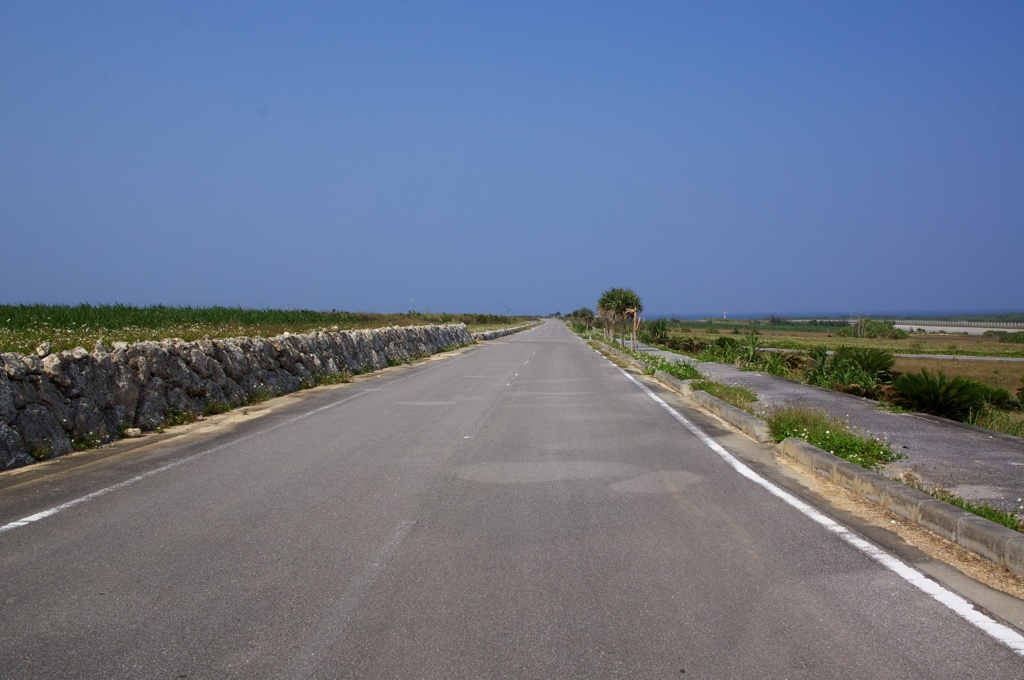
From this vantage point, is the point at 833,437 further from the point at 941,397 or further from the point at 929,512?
the point at 941,397

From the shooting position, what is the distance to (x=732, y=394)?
1642 centimetres

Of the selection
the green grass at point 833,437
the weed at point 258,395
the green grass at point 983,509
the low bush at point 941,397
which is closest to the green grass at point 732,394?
the green grass at point 833,437

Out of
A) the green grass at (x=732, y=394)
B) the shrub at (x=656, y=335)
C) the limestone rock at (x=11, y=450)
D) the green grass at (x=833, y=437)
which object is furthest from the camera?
the shrub at (x=656, y=335)

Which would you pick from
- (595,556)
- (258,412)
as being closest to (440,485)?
(595,556)

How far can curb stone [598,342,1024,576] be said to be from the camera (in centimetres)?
598

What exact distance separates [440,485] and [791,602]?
4.35m

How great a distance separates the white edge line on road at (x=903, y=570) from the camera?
15.4 ft

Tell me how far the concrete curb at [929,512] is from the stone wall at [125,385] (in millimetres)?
9863

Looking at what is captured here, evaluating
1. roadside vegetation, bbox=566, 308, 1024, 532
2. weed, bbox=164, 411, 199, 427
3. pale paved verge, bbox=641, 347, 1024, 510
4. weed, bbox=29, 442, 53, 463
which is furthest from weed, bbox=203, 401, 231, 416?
pale paved verge, bbox=641, 347, 1024, 510

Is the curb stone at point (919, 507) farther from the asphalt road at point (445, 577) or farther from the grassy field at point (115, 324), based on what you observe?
the grassy field at point (115, 324)

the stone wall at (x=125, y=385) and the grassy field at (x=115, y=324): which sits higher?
the grassy field at (x=115, y=324)

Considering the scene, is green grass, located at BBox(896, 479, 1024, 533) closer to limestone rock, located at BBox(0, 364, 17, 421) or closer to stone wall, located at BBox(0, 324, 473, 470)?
stone wall, located at BBox(0, 324, 473, 470)

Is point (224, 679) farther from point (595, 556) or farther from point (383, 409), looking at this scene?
point (383, 409)

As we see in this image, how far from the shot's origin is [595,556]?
6.09 metres
